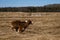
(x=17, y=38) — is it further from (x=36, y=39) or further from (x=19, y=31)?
(x=19, y=31)

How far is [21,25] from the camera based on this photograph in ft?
50.7

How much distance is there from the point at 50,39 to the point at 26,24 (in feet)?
12.4

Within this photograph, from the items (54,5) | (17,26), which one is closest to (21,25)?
(17,26)

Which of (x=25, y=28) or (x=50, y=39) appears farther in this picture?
(x=25, y=28)

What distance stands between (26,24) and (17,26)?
818 mm

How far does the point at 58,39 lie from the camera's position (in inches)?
509

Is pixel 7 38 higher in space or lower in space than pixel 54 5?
higher

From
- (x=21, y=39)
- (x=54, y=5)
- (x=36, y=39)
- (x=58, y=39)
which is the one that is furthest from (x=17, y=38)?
(x=54, y=5)

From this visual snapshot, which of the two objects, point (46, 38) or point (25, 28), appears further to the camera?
point (25, 28)

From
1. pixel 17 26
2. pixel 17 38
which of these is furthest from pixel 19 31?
pixel 17 38

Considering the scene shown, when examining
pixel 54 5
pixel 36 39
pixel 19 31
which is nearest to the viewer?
pixel 36 39

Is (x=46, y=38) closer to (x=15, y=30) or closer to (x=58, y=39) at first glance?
(x=58, y=39)

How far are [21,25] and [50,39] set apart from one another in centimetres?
330

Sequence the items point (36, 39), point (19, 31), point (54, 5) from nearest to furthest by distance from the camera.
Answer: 1. point (36, 39)
2. point (19, 31)
3. point (54, 5)
